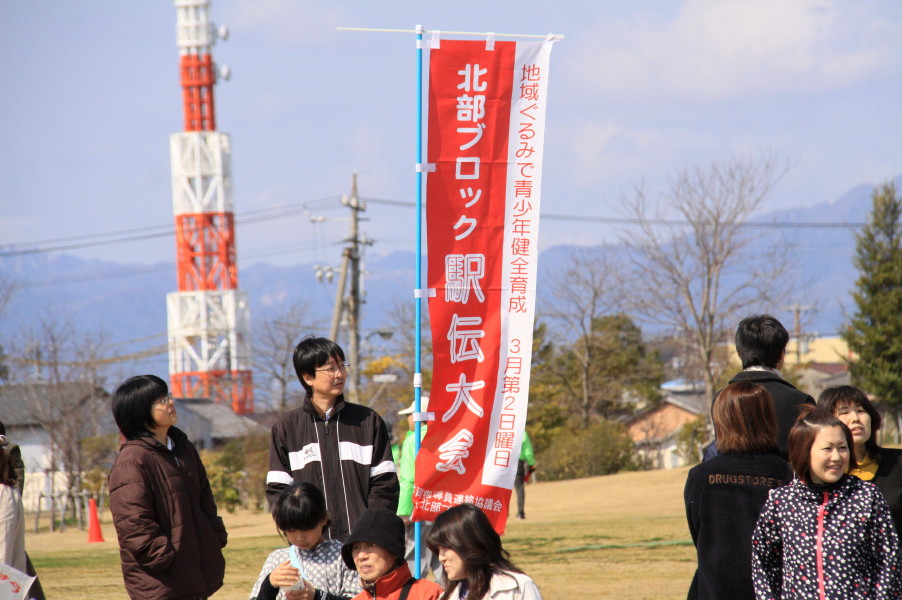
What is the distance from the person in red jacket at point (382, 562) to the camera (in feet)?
13.4

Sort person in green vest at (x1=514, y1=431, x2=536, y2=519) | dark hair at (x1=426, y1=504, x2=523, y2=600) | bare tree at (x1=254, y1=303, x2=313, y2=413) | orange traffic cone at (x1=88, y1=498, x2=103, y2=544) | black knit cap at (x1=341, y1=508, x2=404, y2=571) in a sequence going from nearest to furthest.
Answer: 1. dark hair at (x1=426, y1=504, x2=523, y2=600)
2. black knit cap at (x1=341, y1=508, x2=404, y2=571)
3. person in green vest at (x1=514, y1=431, x2=536, y2=519)
4. orange traffic cone at (x1=88, y1=498, x2=103, y2=544)
5. bare tree at (x1=254, y1=303, x2=313, y2=413)

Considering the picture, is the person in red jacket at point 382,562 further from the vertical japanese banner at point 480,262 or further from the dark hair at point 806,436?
the vertical japanese banner at point 480,262

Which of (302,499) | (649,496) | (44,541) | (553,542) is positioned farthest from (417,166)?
(649,496)

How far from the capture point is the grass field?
399 inches

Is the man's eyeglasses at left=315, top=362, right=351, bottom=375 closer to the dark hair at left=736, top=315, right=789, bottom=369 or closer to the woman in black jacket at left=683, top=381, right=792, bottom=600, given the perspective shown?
the woman in black jacket at left=683, top=381, right=792, bottom=600

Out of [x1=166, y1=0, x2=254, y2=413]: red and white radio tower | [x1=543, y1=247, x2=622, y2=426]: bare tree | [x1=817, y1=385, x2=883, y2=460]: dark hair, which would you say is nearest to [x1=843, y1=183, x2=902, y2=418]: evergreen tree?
[x1=543, y1=247, x2=622, y2=426]: bare tree

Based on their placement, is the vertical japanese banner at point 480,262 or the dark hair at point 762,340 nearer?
the dark hair at point 762,340

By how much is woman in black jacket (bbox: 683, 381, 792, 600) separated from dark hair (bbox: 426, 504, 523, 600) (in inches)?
35.4

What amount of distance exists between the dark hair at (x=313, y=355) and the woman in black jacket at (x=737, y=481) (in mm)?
1875

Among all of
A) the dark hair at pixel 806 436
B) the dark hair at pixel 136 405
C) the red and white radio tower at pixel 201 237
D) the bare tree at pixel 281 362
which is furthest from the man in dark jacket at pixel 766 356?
the red and white radio tower at pixel 201 237

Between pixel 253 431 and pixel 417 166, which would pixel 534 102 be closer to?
pixel 417 166

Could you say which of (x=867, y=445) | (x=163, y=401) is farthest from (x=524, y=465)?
(x=867, y=445)

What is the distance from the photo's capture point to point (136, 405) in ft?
16.0

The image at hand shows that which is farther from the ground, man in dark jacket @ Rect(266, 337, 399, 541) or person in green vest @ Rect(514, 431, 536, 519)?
man in dark jacket @ Rect(266, 337, 399, 541)
